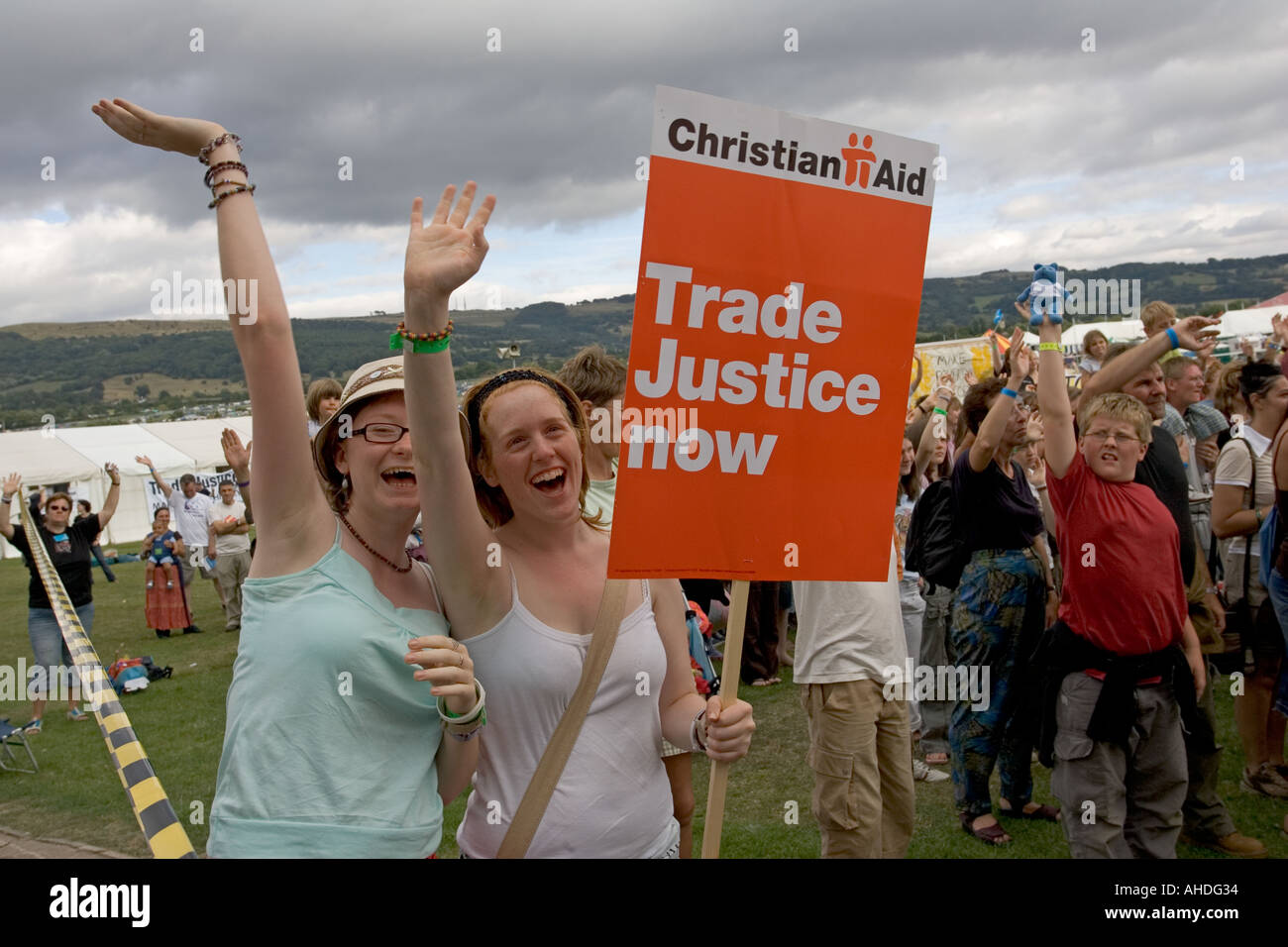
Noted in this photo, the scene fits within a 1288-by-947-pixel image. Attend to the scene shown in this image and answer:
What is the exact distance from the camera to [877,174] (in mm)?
2471

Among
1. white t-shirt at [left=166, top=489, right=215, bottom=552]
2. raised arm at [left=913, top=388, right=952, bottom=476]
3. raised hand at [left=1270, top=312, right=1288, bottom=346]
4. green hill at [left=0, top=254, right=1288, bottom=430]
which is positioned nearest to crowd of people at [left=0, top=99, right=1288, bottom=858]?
raised arm at [left=913, top=388, right=952, bottom=476]

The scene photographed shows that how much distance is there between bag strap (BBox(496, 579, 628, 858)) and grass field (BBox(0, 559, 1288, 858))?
94.9 inches

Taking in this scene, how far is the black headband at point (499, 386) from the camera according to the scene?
252cm

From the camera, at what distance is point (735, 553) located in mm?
2408

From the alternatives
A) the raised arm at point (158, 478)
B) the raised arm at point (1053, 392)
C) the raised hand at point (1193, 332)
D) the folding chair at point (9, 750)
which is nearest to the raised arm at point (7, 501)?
the raised arm at point (158, 478)

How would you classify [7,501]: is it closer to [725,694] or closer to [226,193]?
[226,193]

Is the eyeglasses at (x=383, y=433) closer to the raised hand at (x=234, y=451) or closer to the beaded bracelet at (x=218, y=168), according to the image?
the beaded bracelet at (x=218, y=168)

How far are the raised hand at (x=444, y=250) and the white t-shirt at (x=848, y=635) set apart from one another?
2.55m

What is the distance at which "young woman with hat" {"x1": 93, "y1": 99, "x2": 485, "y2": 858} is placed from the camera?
202 centimetres

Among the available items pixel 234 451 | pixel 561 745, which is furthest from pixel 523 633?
pixel 234 451

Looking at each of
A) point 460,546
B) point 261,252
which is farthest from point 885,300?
point 261,252

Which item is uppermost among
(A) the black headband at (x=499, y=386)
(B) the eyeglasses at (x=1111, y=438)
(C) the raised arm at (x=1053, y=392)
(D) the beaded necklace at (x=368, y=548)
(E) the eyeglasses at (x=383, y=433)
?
(C) the raised arm at (x=1053, y=392)

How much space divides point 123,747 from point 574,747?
3.26 metres
